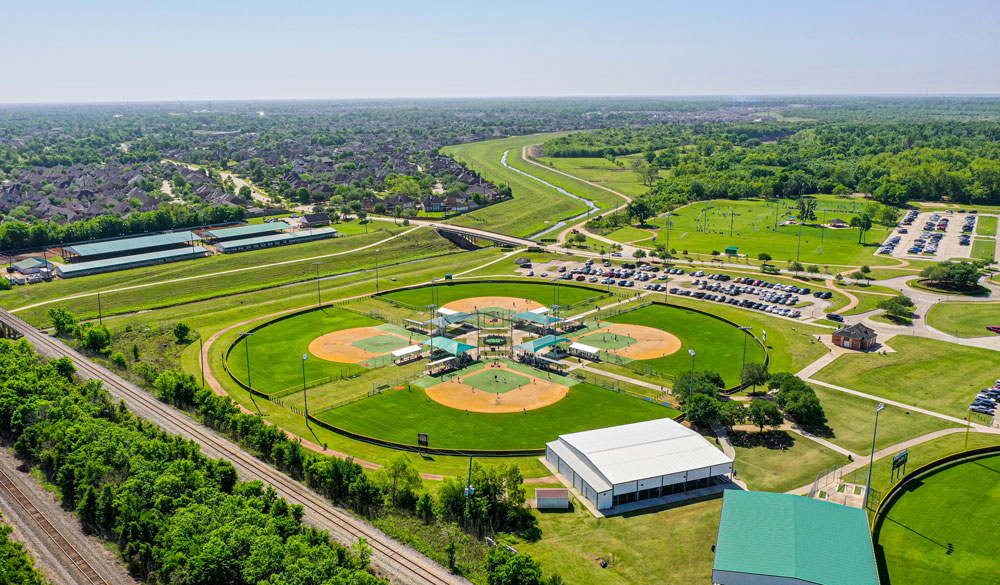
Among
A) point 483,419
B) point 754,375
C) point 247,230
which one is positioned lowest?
point 483,419

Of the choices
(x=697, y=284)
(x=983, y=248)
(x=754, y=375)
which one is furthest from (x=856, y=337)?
(x=983, y=248)

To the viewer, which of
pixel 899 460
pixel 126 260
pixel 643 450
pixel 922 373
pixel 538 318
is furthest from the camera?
pixel 126 260

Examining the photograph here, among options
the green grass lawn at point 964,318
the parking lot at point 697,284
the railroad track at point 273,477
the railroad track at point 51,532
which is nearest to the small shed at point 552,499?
the railroad track at point 273,477

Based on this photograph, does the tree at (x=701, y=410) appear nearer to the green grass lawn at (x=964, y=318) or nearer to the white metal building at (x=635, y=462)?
the white metal building at (x=635, y=462)

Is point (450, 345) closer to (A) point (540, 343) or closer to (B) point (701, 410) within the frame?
(A) point (540, 343)

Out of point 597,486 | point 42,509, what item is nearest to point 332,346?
point 42,509

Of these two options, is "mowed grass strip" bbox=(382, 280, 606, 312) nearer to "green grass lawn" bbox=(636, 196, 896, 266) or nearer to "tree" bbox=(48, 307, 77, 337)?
"green grass lawn" bbox=(636, 196, 896, 266)

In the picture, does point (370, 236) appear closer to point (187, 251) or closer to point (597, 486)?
point (187, 251)
